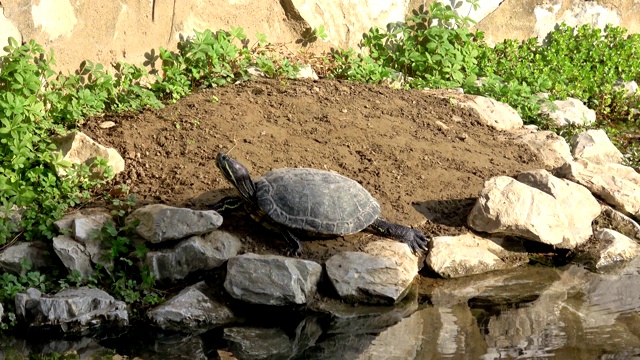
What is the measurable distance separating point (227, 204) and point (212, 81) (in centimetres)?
205

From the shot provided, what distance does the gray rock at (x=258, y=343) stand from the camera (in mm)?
5387

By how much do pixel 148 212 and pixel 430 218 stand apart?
232 centimetres

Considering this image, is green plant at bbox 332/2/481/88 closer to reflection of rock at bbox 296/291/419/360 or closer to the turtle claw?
the turtle claw

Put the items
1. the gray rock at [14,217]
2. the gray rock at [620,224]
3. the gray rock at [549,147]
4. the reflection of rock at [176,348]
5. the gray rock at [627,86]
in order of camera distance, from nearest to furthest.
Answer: the reflection of rock at [176,348] < the gray rock at [14,217] < the gray rock at [620,224] < the gray rock at [549,147] < the gray rock at [627,86]

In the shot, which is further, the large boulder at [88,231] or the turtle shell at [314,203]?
the turtle shell at [314,203]

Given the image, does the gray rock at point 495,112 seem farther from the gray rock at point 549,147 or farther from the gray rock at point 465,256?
the gray rock at point 465,256

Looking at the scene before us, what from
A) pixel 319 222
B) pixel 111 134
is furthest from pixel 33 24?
pixel 319 222

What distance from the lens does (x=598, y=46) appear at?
11141mm

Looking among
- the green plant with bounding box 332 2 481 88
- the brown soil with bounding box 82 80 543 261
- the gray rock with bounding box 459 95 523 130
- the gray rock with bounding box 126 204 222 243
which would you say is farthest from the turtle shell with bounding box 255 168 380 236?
the green plant with bounding box 332 2 481 88

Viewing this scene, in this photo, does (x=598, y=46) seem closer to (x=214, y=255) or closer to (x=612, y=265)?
(x=612, y=265)

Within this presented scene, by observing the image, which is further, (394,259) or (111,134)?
(111,134)

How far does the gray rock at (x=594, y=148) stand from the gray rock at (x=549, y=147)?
0.13 metres

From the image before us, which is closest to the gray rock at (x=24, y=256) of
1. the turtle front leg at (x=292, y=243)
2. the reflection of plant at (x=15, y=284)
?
the reflection of plant at (x=15, y=284)

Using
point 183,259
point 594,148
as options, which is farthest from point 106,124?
point 594,148
